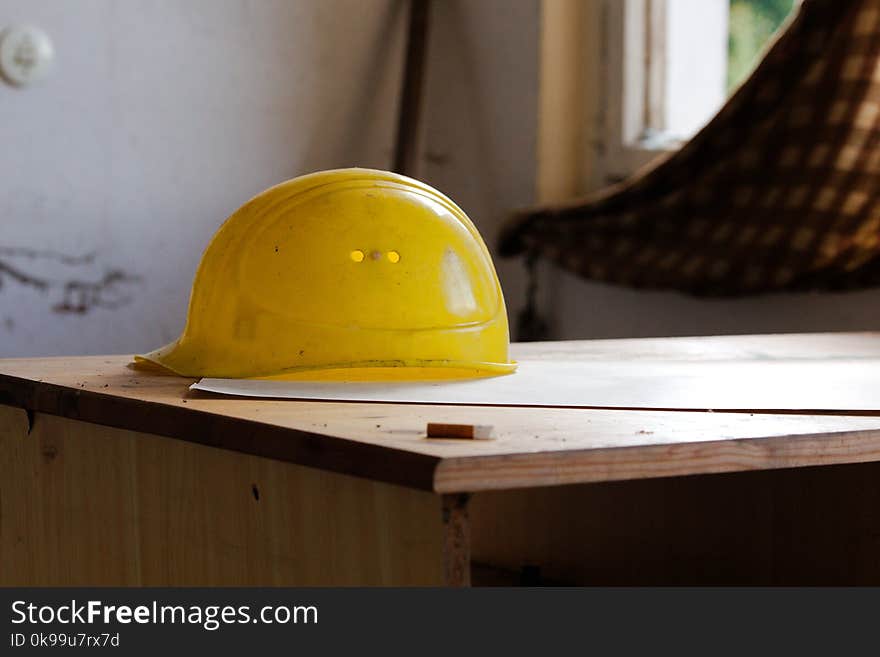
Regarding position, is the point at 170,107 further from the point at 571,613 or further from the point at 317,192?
the point at 571,613

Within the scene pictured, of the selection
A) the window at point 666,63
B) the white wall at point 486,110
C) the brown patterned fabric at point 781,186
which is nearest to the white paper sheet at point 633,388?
the brown patterned fabric at point 781,186

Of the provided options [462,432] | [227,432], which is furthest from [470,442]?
[227,432]

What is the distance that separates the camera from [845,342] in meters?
1.66

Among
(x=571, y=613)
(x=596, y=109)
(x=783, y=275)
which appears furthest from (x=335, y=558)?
(x=596, y=109)

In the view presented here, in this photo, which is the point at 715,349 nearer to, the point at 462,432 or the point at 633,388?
the point at 633,388

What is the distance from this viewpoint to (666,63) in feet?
9.70

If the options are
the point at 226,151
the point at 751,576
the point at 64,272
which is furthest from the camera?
the point at 226,151

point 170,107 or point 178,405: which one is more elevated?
point 170,107

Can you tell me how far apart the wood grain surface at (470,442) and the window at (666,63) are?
2085 millimetres

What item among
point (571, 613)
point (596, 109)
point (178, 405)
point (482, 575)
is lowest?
point (482, 575)

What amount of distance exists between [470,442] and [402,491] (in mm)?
51

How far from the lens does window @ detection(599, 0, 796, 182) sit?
116 inches

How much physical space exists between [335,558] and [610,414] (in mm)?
234

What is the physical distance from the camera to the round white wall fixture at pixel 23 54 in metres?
2.67
